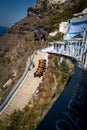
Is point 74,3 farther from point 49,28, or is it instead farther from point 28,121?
point 28,121

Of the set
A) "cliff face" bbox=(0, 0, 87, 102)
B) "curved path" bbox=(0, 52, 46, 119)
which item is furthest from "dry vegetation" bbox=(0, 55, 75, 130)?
"cliff face" bbox=(0, 0, 87, 102)

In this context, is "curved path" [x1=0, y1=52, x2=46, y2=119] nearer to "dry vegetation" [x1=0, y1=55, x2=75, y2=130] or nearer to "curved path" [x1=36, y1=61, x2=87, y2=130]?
"dry vegetation" [x1=0, y1=55, x2=75, y2=130]

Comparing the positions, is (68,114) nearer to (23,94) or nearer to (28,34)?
(23,94)

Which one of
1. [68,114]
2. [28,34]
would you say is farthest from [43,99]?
[28,34]

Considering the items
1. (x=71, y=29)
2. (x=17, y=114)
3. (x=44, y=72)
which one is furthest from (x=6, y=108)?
(x=71, y=29)

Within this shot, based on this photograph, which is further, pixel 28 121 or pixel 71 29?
pixel 71 29

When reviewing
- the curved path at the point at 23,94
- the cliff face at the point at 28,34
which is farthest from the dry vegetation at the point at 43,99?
the cliff face at the point at 28,34

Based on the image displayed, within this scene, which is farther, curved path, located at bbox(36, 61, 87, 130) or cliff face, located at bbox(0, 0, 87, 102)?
cliff face, located at bbox(0, 0, 87, 102)
